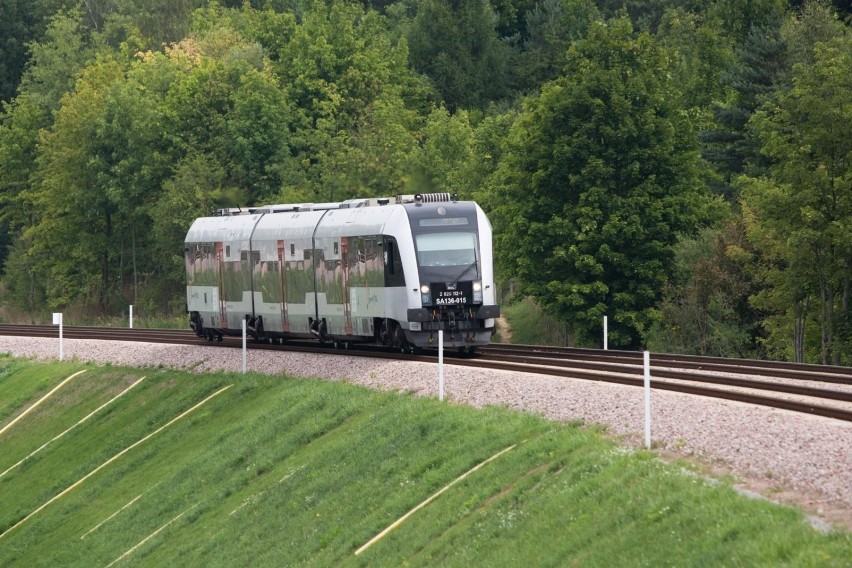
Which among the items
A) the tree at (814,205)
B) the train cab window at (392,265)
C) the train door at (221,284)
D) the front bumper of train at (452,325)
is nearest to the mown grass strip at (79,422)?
the train door at (221,284)

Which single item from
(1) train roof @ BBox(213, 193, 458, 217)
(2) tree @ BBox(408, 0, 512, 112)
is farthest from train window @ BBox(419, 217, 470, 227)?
(2) tree @ BBox(408, 0, 512, 112)

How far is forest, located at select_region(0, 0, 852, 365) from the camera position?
134 ft

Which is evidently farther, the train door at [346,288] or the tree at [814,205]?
the tree at [814,205]

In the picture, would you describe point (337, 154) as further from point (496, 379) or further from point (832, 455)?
point (832, 455)

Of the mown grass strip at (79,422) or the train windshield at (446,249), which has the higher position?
the train windshield at (446,249)

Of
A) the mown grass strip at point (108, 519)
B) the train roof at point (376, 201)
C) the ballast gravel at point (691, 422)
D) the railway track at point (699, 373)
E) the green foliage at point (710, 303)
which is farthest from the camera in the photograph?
the green foliage at point (710, 303)

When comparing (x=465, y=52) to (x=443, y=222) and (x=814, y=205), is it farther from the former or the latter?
(x=443, y=222)

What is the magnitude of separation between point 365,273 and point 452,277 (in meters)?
2.38

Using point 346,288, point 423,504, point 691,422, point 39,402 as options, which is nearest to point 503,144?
point 346,288

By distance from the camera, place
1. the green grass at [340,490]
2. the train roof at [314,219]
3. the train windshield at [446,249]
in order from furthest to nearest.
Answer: the train roof at [314,219]
the train windshield at [446,249]
the green grass at [340,490]

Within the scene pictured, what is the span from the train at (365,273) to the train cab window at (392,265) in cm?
2

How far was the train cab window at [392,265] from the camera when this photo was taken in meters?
31.5

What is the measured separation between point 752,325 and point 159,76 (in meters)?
49.6

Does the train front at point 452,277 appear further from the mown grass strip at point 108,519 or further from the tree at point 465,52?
the tree at point 465,52
